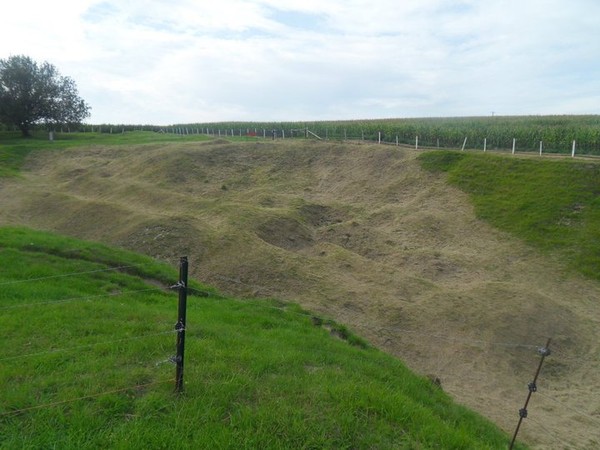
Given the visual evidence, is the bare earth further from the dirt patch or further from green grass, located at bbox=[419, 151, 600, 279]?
green grass, located at bbox=[419, 151, 600, 279]

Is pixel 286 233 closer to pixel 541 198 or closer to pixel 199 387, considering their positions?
pixel 541 198

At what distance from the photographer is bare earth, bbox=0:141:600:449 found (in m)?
10.5

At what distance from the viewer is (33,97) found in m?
44.1

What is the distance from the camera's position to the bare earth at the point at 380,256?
10.5 m

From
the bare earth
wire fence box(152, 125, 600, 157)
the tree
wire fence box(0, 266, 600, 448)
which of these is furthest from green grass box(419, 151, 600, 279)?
the tree

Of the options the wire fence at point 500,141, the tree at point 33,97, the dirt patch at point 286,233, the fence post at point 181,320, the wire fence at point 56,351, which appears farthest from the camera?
the tree at point 33,97

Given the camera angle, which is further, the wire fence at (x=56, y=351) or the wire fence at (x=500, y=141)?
the wire fence at (x=500, y=141)

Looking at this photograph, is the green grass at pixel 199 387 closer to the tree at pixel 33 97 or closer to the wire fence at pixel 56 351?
the wire fence at pixel 56 351

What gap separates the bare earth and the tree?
19.1m

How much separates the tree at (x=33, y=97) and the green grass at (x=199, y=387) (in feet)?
134

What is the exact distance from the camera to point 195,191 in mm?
24859

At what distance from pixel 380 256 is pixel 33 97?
40.1m

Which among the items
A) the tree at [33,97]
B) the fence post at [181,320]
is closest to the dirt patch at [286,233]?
the fence post at [181,320]

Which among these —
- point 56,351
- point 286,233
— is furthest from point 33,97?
point 56,351
